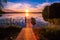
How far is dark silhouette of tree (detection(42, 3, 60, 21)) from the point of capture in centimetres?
246

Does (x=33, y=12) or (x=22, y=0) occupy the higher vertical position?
(x=22, y=0)

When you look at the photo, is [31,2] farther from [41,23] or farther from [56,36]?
[56,36]

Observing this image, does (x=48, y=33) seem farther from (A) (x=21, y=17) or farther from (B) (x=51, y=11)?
(A) (x=21, y=17)

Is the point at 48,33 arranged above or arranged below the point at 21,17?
below

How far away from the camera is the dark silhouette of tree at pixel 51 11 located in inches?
96.8

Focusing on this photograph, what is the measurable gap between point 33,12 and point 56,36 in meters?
0.50

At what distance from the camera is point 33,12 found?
249 cm

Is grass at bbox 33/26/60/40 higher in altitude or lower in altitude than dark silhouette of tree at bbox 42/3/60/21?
lower

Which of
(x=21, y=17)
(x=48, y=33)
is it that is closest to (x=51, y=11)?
(x=48, y=33)

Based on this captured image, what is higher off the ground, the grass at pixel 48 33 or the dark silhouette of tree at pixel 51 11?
the dark silhouette of tree at pixel 51 11

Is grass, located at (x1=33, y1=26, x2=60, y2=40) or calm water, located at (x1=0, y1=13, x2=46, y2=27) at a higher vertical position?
calm water, located at (x1=0, y1=13, x2=46, y2=27)

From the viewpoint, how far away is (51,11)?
2.49 m

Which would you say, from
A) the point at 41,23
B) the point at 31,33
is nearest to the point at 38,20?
the point at 41,23

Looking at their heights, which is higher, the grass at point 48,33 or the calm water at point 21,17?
the calm water at point 21,17
